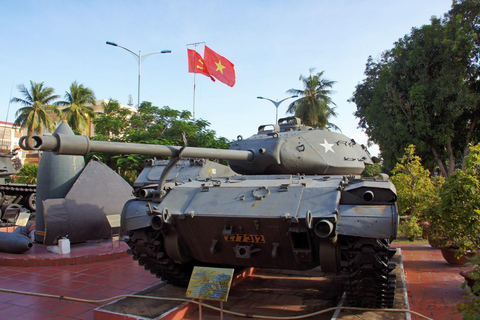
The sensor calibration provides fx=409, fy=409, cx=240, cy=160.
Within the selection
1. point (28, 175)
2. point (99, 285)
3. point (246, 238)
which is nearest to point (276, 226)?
point (246, 238)

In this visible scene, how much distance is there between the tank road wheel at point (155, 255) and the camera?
17.9 feet

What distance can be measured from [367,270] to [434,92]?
18.6 metres

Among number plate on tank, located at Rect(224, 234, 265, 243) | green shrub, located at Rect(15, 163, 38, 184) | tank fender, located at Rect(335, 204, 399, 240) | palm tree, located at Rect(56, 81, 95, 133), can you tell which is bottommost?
number plate on tank, located at Rect(224, 234, 265, 243)

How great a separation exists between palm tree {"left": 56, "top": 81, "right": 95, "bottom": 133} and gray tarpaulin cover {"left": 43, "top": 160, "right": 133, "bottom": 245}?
27827mm

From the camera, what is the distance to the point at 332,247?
14.9 ft

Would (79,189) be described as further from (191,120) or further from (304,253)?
(191,120)

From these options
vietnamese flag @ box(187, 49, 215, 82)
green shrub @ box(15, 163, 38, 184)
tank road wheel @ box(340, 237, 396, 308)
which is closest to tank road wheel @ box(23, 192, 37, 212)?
green shrub @ box(15, 163, 38, 184)

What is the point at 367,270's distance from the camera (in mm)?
4410

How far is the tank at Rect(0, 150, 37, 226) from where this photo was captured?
48.1ft

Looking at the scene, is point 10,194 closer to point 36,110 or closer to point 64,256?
point 64,256

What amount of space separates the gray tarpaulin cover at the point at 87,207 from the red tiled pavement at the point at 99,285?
4.40ft

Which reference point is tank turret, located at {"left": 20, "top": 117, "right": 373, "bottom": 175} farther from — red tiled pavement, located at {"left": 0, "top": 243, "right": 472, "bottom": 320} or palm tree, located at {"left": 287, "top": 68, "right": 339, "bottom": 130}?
palm tree, located at {"left": 287, "top": 68, "right": 339, "bottom": 130}

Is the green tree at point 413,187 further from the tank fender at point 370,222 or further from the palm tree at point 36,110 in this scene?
the palm tree at point 36,110

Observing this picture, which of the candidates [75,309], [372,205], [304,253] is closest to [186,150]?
[304,253]
